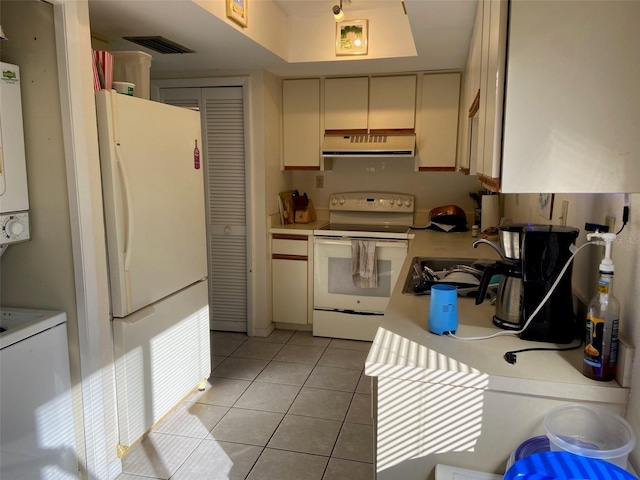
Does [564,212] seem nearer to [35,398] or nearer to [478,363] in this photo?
[478,363]

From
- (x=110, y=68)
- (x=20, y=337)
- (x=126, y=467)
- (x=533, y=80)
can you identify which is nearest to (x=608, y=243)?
(x=533, y=80)

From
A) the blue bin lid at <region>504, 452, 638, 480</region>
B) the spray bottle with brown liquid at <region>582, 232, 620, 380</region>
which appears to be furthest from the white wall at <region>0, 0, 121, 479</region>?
the spray bottle with brown liquid at <region>582, 232, 620, 380</region>

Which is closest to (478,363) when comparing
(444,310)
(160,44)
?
(444,310)

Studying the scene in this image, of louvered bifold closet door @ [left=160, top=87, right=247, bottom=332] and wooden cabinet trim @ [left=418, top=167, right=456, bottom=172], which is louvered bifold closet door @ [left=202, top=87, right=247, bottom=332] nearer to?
louvered bifold closet door @ [left=160, top=87, right=247, bottom=332]

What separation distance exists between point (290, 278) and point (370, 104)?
1.65 metres

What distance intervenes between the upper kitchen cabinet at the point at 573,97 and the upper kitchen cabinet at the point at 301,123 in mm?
2939

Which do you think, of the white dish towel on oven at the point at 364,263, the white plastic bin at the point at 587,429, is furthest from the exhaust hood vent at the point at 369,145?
the white plastic bin at the point at 587,429

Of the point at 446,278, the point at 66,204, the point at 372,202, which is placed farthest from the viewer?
the point at 372,202

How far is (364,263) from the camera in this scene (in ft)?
12.5

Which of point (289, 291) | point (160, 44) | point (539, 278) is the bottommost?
point (289, 291)

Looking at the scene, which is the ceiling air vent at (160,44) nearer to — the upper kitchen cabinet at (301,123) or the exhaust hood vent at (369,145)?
the upper kitchen cabinet at (301,123)

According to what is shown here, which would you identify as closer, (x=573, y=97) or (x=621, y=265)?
(x=573, y=97)

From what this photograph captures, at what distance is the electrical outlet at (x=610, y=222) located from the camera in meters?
1.37

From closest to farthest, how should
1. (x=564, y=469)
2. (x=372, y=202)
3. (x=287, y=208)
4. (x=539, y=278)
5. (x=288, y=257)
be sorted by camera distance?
(x=564, y=469) → (x=539, y=278) → (x=288, y=257) → (x=287, y=208) → (x=372, y=202)
